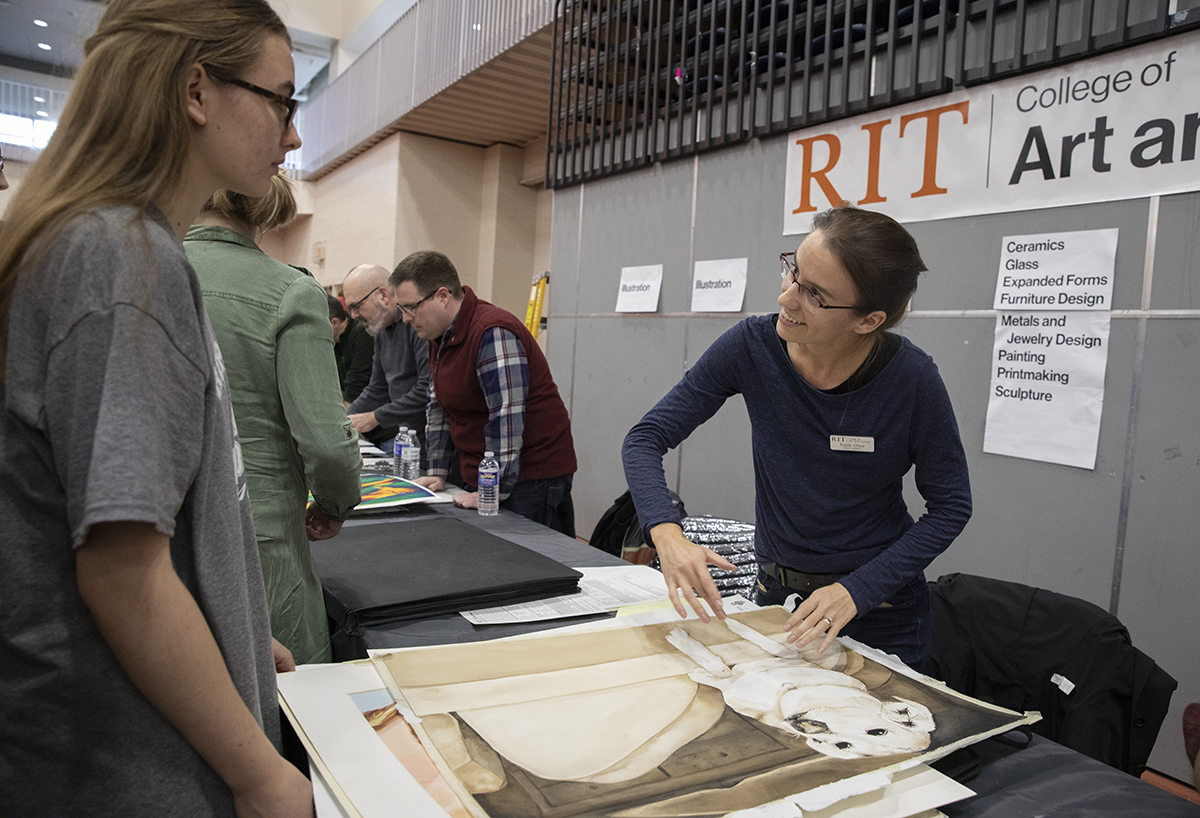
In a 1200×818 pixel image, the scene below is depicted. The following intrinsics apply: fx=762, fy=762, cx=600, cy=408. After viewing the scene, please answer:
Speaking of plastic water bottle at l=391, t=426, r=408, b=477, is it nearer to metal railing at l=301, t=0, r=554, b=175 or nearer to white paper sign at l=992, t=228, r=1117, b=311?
white paper sign at l=992, t=228, r=1117, b=311

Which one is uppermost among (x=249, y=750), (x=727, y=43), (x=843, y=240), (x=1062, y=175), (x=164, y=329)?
(x=727, y=43)

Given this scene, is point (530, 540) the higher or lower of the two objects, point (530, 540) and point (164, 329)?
the lower

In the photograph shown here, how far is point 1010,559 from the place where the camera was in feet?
8.20

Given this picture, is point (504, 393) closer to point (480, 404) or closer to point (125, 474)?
point (480, 404)

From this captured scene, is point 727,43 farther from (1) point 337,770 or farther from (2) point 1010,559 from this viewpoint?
Answer: (1) point 337,770

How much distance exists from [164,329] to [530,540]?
1.45 metres

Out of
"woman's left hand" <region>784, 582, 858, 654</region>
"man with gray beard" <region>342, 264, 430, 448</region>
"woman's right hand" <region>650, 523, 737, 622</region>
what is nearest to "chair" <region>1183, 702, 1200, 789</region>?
"woman's left hand" <region>784, 582, 858, 654</region>

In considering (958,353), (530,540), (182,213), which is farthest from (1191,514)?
(182,213)

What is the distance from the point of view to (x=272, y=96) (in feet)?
2.34

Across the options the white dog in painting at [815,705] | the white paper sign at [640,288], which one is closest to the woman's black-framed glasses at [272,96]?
the white dog in painting at [815,705]

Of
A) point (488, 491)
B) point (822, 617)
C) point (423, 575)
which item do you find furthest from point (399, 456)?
point (822, 617)

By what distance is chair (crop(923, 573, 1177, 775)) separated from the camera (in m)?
1.48

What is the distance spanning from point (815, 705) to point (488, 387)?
5.74ft

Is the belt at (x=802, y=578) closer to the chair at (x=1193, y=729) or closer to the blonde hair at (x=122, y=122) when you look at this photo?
the chair at (x=1193, y=729)
